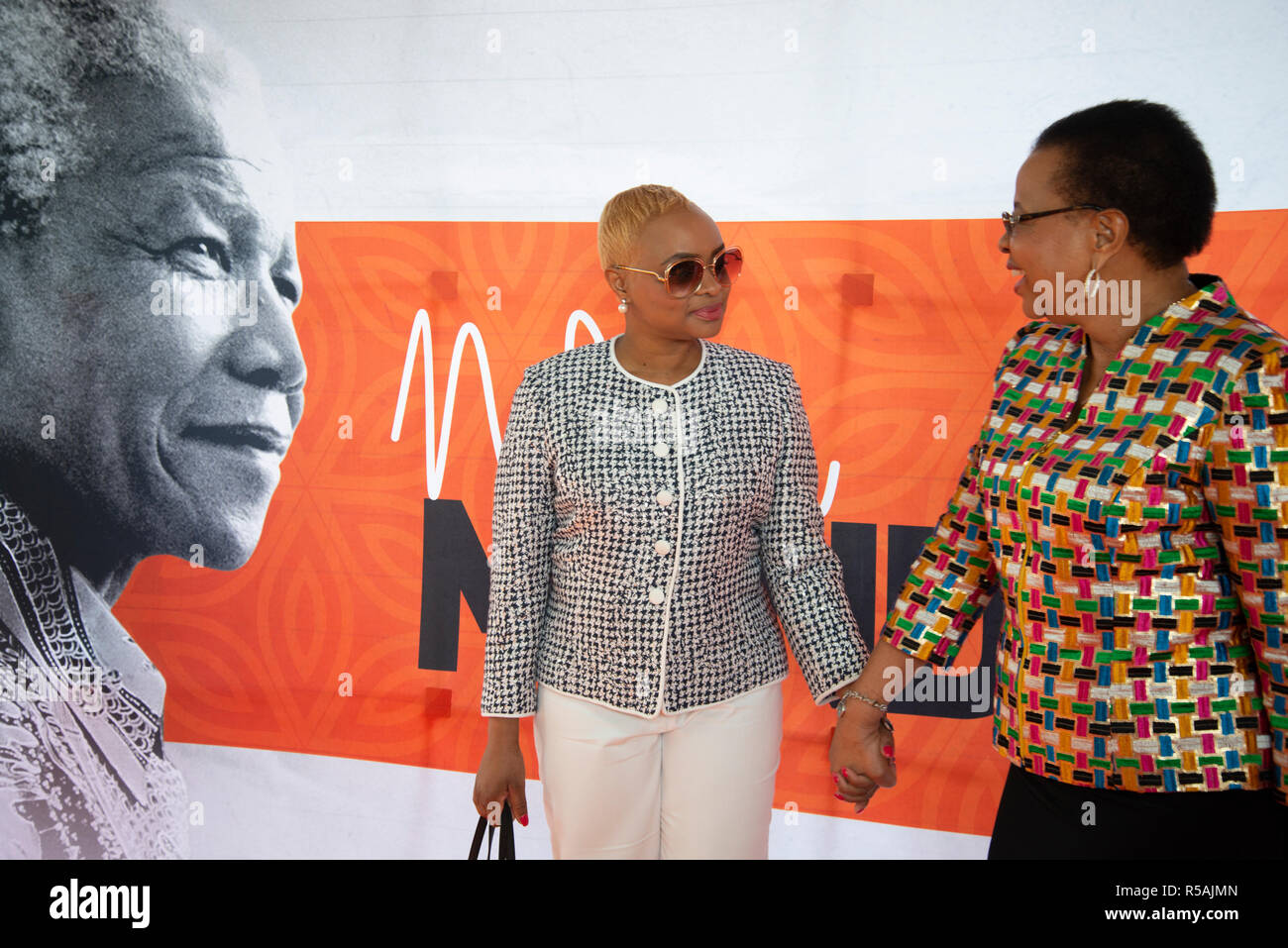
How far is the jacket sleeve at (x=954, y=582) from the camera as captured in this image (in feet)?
5.87

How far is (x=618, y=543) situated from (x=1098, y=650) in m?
0.82

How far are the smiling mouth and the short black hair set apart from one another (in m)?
2.32

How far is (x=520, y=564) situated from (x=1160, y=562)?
1.08m

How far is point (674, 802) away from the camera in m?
1.89

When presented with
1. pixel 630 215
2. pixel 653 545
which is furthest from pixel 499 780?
pixel 630 215

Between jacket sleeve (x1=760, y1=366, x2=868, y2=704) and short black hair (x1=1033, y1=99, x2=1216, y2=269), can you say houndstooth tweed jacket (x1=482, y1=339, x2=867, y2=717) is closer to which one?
jacket sleeve (x1=760, y1=366, x2=868, y2=704)

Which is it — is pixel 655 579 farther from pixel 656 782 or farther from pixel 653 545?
pixel 656 782

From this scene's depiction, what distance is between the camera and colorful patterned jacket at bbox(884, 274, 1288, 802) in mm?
1382

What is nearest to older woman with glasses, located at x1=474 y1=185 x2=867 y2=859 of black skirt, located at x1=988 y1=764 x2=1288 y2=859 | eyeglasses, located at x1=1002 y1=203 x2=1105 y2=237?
black skirt, located at x1=988 y1=764 x2=1288 y2=859

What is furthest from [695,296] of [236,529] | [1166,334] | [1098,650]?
[236,529]

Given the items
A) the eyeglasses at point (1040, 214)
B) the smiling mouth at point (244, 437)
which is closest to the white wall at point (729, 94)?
the smiling mouth at point (244, 437)

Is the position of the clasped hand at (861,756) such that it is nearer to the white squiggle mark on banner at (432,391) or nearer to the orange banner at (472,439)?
the orange banner at (472,439)

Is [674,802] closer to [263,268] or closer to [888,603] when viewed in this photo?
[888,603]

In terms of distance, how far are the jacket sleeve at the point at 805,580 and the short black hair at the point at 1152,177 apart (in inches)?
27.2
